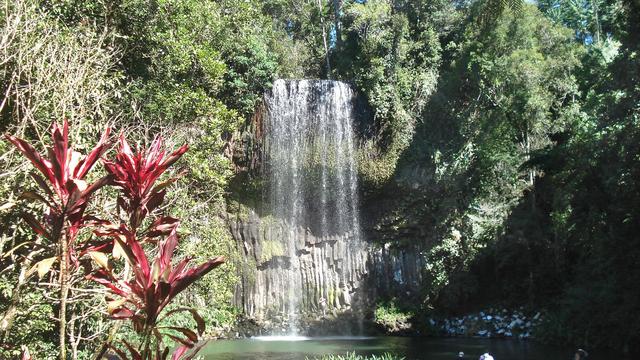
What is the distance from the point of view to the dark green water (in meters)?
13.1

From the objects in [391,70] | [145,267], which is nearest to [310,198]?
[391,70]

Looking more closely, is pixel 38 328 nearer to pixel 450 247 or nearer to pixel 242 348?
pixel 242 348

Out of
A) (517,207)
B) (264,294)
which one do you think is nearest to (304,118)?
(264,294)

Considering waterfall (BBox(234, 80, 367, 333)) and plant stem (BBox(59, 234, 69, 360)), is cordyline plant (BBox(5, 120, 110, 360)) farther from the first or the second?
waterfall (BBox(234, 80, 367, 333))

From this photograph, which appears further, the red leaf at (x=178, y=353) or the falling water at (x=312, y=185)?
the falling water at (x=312, y=185)

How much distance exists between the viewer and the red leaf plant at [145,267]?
2.24 m

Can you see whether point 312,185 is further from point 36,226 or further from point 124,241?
point 124,241

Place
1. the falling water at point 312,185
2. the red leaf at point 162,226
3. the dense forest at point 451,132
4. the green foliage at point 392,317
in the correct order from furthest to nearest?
1. the falling water at point 312,185
2. the green foliage at point 392,317
3. the dense forest at point 451,132
4. the red leaf at point 162,226

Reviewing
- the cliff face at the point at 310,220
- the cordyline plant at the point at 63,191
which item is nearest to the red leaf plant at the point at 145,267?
the cordyline plant at the point at 63,191

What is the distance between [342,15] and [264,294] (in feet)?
36.0

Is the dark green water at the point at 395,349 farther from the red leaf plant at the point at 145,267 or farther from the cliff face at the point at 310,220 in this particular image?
the red leaf plant at the point at 145,267

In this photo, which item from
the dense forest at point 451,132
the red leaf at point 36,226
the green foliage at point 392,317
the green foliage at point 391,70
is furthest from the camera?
the green foliage at point 391,70

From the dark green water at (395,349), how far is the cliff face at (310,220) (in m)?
2.41

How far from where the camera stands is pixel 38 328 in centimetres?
604
